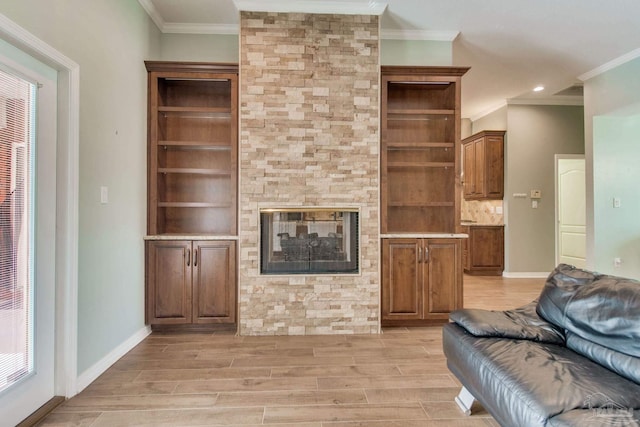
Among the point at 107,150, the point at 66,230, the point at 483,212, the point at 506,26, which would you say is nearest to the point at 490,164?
the point at 483,212

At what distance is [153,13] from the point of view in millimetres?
3180

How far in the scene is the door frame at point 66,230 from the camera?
203 centimetres

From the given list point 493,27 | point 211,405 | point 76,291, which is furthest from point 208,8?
point 211,405

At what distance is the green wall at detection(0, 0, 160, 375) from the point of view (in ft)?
6.91

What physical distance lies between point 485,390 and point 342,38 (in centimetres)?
304

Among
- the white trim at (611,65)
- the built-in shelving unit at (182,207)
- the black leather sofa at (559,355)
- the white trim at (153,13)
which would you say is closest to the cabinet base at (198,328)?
the built-in shelving unit at (182,207)

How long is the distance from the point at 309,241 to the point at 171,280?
53.5 inches

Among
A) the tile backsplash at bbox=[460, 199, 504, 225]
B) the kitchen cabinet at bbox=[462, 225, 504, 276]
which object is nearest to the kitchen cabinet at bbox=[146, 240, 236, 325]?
the kitchen cabinet at bbox=[462, 225, 504, 276]

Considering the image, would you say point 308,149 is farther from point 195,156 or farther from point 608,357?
point 608,357

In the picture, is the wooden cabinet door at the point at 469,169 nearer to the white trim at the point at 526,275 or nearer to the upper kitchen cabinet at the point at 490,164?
the upper kitchen cabinet at the point at 490,164

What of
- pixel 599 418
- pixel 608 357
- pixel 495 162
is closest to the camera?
pixel 599 418

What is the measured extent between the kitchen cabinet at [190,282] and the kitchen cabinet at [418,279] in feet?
4.97

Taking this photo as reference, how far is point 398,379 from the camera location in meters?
2.26

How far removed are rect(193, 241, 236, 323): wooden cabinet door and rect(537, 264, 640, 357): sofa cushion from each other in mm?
2467
